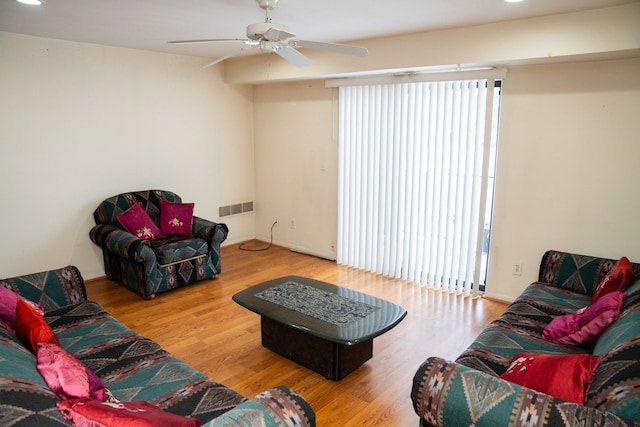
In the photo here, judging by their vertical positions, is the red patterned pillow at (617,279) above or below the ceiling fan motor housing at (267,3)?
below

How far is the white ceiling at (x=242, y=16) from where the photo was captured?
2979 millimetres

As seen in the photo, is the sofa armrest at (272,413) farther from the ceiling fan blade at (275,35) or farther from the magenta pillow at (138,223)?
the magenta pillow at (138,223)

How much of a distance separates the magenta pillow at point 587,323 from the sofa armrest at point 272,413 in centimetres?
169

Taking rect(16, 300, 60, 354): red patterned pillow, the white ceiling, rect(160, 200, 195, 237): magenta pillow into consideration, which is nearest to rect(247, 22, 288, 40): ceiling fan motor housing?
the white ceiling

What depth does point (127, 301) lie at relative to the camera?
425 centimetres

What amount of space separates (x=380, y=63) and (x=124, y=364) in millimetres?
3405

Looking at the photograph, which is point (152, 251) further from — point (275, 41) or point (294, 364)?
point (275, 41)

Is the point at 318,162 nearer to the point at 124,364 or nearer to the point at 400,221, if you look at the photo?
the point at 400,221

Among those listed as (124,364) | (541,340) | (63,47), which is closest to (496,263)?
(541,340)

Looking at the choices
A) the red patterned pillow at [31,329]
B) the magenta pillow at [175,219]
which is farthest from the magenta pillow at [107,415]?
the magenta pillow at [175,219]

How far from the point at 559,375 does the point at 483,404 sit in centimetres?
42

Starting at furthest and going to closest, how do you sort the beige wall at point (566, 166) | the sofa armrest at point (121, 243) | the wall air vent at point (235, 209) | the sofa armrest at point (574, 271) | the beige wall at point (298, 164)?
the wall air vent at point (235, 209)
the beige wall at point (298, 164)
the sofa armrest at point (121, 243)
the beige wall at point (566, 166)
the sofa armrest at point (574, 271)

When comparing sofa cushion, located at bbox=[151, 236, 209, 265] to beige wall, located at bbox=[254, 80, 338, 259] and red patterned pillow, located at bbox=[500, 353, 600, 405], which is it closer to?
beige wall, located at bbox=[254, 80, 338, 259]

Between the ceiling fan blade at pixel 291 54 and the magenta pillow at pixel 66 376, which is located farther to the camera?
the ceiling fan blade at pixel 291 54
